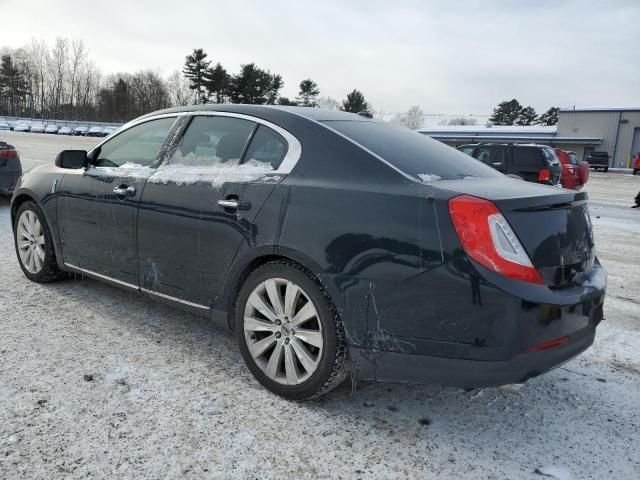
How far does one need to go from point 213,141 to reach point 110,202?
39.4 inches

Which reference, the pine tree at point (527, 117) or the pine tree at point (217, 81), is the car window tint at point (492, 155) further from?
the pine tree at point (527, 117)

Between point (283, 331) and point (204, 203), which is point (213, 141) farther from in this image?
point (283, 331)

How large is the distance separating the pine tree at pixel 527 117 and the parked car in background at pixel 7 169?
93.5 metres

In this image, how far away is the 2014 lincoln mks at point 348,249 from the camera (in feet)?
7.84

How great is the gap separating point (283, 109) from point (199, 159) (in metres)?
0.65

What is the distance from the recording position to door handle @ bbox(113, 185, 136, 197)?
372cm

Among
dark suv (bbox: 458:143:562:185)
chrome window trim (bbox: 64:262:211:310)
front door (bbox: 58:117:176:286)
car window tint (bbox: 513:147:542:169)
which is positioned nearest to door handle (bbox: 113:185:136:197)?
front door (bbox: 58:117:176:286)

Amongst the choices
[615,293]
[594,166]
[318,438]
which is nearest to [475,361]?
[318,438]

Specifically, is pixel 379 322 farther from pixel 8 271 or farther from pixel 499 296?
pixel 8 271

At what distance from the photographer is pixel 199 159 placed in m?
3.50

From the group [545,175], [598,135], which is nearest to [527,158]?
[545,175]

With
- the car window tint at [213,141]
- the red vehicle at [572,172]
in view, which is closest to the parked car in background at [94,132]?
the red vehicle at [572,172]

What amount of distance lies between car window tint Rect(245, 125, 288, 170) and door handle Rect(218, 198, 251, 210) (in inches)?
10.6

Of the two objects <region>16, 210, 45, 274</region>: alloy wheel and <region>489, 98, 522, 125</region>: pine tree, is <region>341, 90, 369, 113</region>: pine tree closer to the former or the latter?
<region>489, 98, 522, 125</region>: pine tree
